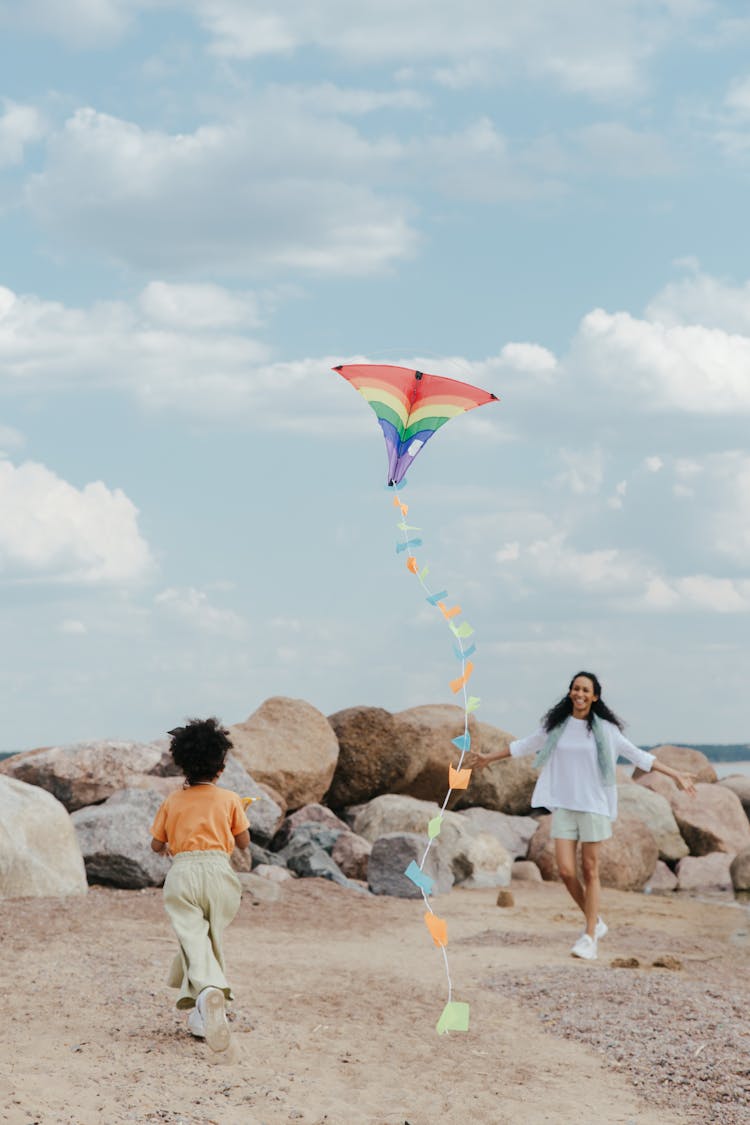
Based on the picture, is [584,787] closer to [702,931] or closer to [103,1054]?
[702,931]

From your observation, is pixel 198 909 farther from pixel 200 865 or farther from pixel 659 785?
pixel 659 785

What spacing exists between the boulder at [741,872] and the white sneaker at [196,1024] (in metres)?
11.7

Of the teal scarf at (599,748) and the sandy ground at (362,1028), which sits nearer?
the sandy ground at (362,1028)

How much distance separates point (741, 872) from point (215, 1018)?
12.0m

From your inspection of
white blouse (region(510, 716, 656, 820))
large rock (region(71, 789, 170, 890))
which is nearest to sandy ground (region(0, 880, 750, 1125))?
large rock (region(71, 789, 170, 890))

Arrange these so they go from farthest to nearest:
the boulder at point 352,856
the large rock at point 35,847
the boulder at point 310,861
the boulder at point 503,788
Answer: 1. the boulder at point 503,788
2. the boulder at point 352,856
3. the boulder at point 310,861
4. the large rock at point 35,847

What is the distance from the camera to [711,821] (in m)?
19.2

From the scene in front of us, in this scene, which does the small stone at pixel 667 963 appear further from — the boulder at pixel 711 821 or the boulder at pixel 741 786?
the boulder at pixel 741 786

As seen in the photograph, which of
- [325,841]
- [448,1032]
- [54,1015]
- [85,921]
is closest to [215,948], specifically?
[54,1015]

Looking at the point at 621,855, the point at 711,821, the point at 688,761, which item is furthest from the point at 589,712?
the point at 688,761

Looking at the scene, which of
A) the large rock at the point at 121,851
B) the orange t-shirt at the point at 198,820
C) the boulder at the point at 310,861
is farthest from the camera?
the boulder at the point at 310,861

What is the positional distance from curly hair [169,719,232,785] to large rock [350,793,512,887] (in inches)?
270

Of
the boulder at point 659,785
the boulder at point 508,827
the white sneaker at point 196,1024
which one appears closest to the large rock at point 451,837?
the boulder at point 508,827

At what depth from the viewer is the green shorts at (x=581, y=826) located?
394 inches
